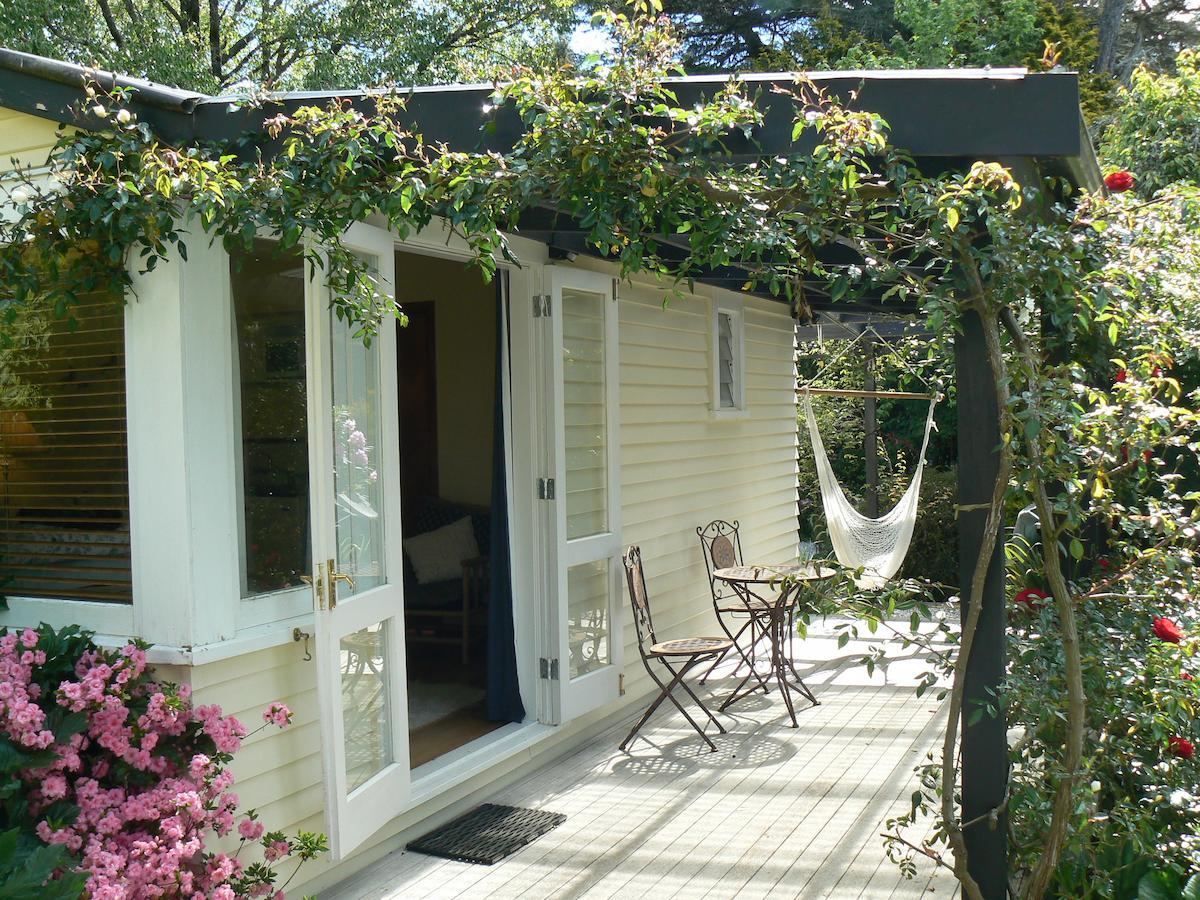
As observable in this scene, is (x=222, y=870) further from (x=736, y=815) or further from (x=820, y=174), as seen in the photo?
(x=820, y=174)

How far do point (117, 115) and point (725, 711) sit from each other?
13.7 ft

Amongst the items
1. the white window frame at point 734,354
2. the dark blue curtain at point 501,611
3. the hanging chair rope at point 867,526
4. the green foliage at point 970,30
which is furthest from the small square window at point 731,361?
the green foliage at point 970,30

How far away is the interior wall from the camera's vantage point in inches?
277

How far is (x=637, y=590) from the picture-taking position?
219 inches

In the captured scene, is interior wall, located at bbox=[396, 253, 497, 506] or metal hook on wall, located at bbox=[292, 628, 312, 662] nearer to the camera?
metal hook on wall, located at bbox=[292, 628, 312, 662]

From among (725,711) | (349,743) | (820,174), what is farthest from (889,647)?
(820,174)

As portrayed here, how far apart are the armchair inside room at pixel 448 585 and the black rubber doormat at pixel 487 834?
1811 millimetres

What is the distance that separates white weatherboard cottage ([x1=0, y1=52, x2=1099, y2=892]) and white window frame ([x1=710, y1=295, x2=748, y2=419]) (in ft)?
5.62

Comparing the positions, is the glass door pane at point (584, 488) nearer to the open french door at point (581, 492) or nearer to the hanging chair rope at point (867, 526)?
the open french door at point (581, 492)

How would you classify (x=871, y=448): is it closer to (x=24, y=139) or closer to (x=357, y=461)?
(x=357, y=461)

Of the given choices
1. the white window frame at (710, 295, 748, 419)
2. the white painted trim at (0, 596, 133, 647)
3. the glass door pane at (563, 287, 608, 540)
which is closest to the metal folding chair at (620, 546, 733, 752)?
the glass door pane at (563, 287, 608, 540)

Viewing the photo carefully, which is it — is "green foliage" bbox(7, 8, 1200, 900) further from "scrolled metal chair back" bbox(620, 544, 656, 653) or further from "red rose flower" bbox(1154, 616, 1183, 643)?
"scrolled metal chair back" bbox(620, 544, 656, 653)

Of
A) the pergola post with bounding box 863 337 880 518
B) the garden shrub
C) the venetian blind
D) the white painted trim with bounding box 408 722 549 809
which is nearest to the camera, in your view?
the garden shrub

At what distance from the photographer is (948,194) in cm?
271
